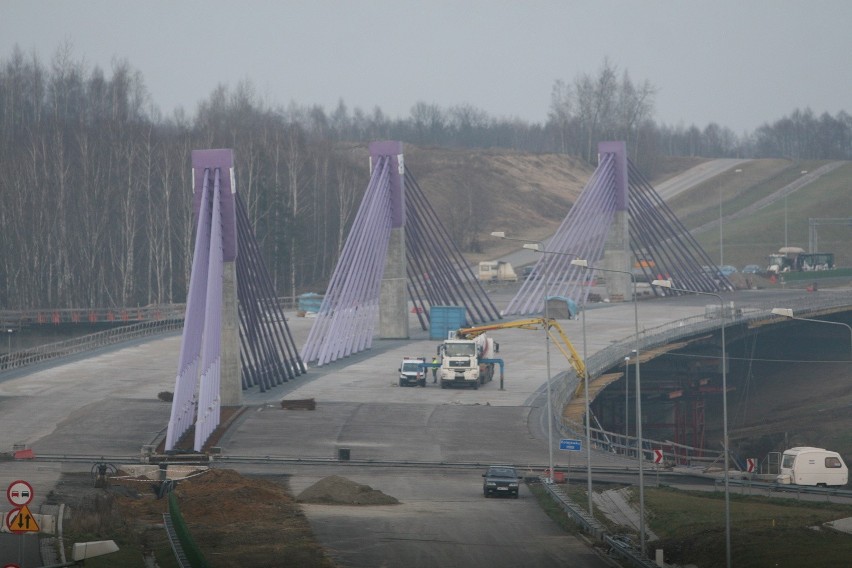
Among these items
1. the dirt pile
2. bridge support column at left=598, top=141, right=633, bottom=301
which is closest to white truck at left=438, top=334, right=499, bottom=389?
the dirt pile

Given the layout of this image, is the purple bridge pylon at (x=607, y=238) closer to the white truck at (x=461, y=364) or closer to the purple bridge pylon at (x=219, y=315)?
the white truck at (x=461, y=364)

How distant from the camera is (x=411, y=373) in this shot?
77125 mm

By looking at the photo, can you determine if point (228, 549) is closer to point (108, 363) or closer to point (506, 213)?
point (108, 363)

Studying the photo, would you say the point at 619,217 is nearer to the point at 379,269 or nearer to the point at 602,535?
the point at 379,269

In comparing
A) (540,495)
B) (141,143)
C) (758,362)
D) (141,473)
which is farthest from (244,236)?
(141,143)

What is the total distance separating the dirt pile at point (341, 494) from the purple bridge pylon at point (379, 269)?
35.9 metres

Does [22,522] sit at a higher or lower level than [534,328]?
higher

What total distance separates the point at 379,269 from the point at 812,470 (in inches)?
1603

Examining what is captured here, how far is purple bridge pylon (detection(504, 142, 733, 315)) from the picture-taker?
371 feet

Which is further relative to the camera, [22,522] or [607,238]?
[607,238]

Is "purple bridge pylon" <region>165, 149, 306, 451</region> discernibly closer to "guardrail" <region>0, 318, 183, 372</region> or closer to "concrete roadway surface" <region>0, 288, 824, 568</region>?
"concrete roadway surface" <region>0, 288, 824, 568</region>

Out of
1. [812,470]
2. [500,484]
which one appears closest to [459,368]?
[812,470]

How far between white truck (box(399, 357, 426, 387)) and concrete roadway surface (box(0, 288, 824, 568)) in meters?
0.71

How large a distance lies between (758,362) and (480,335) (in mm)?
35694
